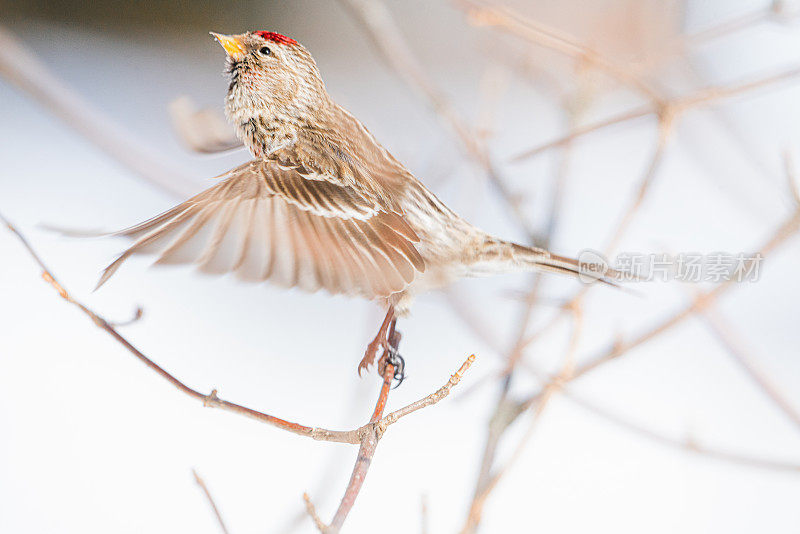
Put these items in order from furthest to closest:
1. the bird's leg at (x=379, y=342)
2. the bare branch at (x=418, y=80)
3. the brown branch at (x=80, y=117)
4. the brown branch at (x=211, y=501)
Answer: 1. the bird's leg at (x=379, y=342)
2. the bare branch at (x=418, y=80)
3. the brown branch at (x=80, y=117)
4. the brown branch at (x=211, y=501)

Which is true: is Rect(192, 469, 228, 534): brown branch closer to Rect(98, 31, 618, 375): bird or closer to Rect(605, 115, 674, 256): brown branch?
Rect(98, 31, 618, 375): bird

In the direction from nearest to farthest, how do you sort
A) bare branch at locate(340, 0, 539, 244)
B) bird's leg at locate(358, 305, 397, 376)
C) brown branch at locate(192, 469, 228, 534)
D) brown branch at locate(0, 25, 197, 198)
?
brown branch at locate(192, 469, 228, 534)
brown branch at locate(0, 25, 197, 198)
bare branch at locate(340, 0, 539, 244)
bird's leg at locate(358, 305, 397, 376)

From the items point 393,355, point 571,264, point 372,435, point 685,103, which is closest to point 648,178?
point 685,103

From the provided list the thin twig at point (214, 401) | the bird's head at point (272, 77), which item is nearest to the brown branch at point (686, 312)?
the thin twig at point (214, 401)

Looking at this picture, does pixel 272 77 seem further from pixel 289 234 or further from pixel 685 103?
pixel 685 103

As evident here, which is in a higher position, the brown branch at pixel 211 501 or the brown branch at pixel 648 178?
the brown branch at pixel 648 178

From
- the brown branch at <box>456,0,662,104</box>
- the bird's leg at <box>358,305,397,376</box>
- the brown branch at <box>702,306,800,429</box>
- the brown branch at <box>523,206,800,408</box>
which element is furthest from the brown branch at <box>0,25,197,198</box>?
the brown branch at <box>702,306,800,429</box>

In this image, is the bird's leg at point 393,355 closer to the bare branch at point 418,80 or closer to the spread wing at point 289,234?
the spread wing at point 289,234

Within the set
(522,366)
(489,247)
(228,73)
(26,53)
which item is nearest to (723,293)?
(522,366)
